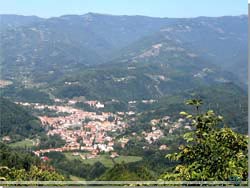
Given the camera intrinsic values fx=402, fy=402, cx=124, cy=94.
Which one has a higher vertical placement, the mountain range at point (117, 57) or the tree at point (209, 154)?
the tree at point (209, 154)

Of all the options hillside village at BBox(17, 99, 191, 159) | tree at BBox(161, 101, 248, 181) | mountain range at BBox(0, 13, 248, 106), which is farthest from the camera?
mountain range at BBox(0, 13, 248, 106)

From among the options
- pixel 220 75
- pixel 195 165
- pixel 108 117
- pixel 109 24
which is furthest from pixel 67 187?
pixel 109 24

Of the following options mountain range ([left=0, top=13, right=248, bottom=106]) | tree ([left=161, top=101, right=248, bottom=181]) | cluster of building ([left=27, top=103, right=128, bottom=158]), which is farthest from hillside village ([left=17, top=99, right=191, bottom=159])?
tree ([left=161, top=101, right=248, bottom=181])

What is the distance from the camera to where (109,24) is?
240 feet

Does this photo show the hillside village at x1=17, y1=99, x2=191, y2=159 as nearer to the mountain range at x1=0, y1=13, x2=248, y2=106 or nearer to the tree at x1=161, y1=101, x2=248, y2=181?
the mountain range at x1=0, y1=13, x2=248, y2=106

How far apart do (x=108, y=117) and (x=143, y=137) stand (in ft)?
22.2

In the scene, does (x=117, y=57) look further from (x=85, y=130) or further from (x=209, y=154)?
(x=209, y=154)

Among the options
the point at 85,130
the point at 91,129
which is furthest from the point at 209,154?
the point at 91,129

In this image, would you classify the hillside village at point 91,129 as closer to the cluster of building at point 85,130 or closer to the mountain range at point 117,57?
the cluster of building at point 85,130

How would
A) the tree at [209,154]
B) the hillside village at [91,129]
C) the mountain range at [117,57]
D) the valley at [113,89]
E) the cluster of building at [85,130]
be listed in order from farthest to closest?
the mountain range at [117,57]
the cluster of building at [85,130]
the hillside village at [91,129]
the valley at [113,89]
the tree at [209,154]

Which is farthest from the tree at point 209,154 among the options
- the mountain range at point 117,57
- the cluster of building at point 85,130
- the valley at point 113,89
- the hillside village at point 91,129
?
the mountain range at point 117,57

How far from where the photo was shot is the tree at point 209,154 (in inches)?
56.8

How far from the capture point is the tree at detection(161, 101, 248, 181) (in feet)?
4.73

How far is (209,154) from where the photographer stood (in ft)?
5.01
